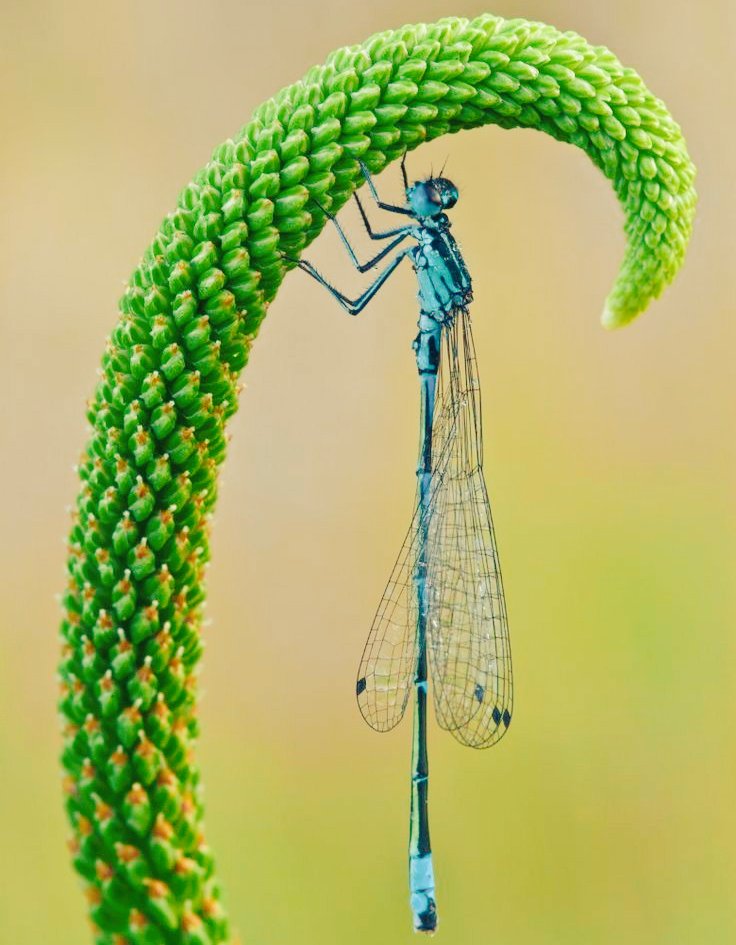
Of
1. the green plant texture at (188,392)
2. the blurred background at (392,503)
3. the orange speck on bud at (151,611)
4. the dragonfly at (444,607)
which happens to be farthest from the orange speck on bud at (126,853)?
the blurred background at (392,503)

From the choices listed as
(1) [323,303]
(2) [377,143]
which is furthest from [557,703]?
(2) [377,143]

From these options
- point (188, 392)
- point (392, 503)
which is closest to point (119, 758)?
point (188, 392)

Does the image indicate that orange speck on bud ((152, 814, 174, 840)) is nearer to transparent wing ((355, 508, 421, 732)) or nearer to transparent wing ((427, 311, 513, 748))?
transparent wing ((355, 508, 421, 732))

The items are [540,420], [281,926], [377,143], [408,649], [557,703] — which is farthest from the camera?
[540,420]

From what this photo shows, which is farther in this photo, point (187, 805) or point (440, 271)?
point (440, 271)

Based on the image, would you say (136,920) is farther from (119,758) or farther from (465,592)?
(465,592)

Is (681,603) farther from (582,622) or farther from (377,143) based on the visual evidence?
(377,143)

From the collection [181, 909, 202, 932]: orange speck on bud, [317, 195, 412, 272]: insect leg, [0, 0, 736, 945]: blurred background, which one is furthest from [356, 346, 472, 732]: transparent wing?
[0, 0, 736, 945]: blurred background
